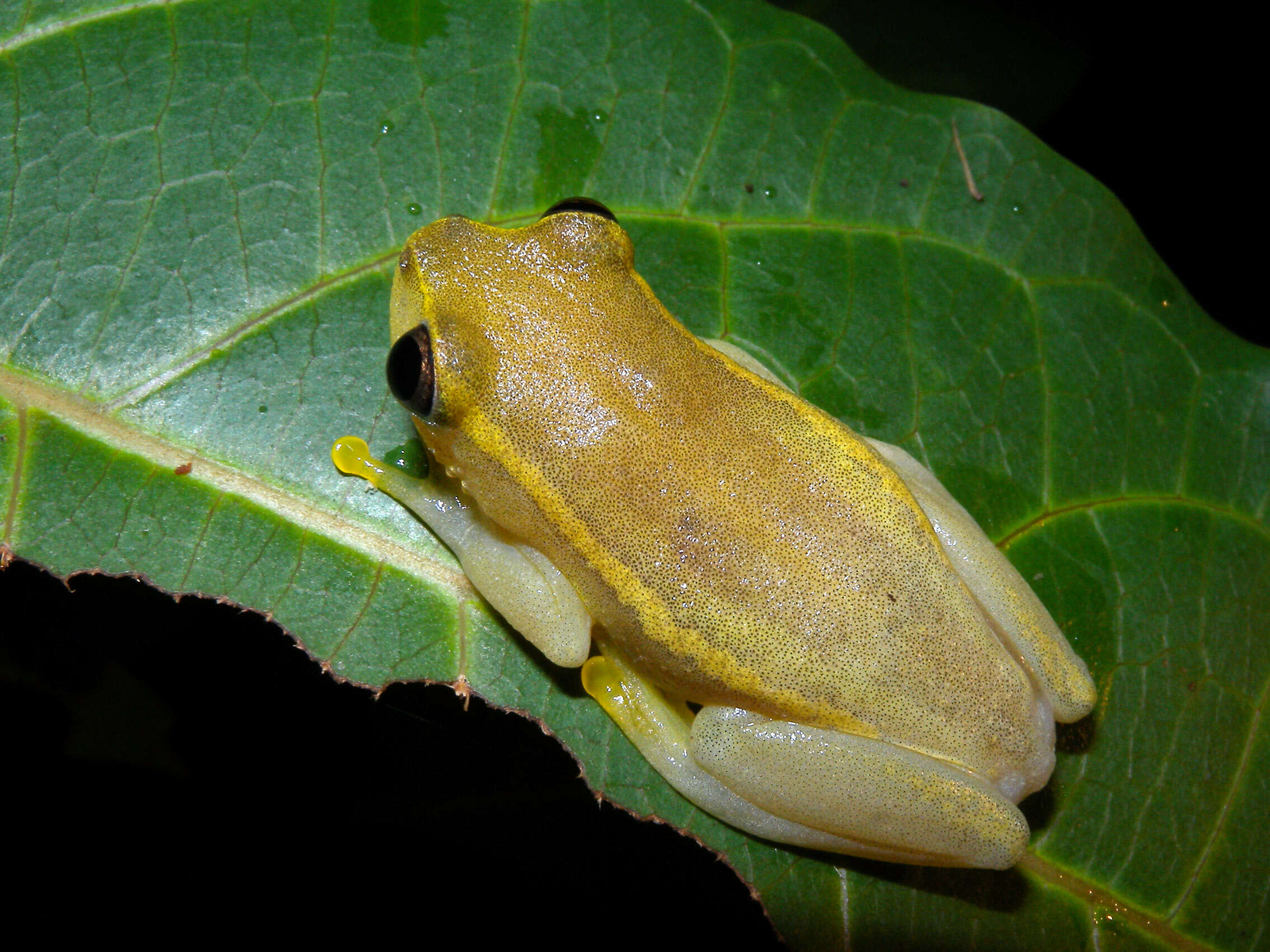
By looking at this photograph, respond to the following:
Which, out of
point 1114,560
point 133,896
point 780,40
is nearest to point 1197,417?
point 1114,560

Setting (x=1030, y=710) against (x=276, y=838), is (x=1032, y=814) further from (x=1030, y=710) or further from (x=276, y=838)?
(x=276, y=838)

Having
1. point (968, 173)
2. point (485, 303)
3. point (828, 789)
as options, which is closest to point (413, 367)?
point (485, 303)

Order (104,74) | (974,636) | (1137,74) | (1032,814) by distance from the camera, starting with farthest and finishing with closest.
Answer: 1. (1137,74)
2. (1032,814)
3. (104,74)
4. (974,636)

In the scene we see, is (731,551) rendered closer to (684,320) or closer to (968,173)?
(684,320)

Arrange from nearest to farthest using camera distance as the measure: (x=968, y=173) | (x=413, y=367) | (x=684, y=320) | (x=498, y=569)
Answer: (x=413, y=367)
(x=498, y=569)
(x=684, y=320)
(x=968, y=173)

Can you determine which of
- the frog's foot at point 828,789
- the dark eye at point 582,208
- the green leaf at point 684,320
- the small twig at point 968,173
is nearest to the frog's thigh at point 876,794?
the frog's foot at point 828,789

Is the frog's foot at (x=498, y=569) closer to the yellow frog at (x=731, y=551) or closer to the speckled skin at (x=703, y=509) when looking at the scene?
the yellow frog at (x=731, y=551)

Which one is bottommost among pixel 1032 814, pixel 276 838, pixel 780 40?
pixel 276 838
